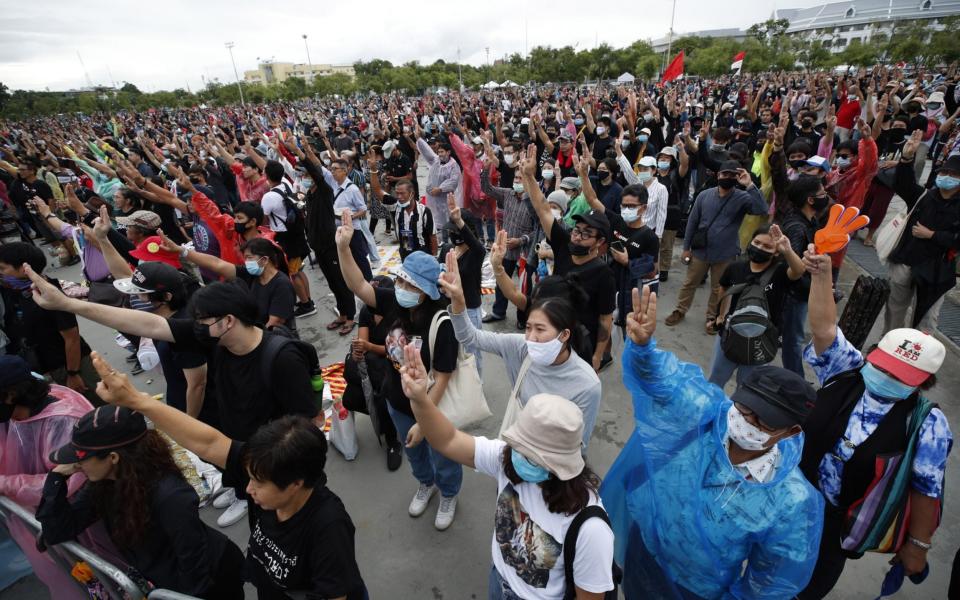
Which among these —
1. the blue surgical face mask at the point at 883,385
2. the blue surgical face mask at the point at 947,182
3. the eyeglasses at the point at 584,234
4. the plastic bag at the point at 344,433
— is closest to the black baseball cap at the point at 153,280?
the plastic bag at the point at 344,433

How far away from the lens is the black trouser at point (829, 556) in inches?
87.7

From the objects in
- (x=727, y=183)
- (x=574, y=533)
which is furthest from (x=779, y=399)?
(x=727, y=183)

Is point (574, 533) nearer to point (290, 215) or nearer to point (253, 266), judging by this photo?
point (253, 266)

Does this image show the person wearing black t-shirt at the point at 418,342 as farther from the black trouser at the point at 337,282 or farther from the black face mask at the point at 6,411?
the black trouser at the point at 337,282

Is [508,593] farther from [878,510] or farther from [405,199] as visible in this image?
[405,199]

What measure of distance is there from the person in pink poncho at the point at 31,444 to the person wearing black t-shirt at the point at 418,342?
1760mm

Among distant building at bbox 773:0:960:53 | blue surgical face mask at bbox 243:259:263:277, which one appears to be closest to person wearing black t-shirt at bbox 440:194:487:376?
blue surgical face mask at bbox 243:259:263:277

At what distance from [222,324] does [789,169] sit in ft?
23.9

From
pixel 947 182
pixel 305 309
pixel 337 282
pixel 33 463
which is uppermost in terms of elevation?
pixel 947 182

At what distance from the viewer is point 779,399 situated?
5.88 ft

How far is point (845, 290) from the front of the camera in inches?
249

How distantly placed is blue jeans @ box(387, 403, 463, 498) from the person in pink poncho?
1.83 m

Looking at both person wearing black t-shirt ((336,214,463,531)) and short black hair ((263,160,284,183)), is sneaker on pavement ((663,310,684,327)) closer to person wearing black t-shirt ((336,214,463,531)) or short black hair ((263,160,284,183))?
person wearing black t-shirt ((336,214,463,531))

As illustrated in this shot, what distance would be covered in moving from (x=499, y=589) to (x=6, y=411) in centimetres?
268
